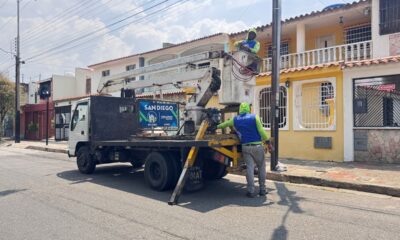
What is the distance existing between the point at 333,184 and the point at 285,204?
2.42 metres

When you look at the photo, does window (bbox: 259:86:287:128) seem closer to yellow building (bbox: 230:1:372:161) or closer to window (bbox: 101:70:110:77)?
yellow building (bbox: 230:1:372:161)

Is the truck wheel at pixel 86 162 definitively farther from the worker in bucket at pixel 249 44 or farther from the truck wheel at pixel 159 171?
the worker in bucket at pixel 249 44

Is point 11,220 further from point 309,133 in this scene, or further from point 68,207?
point 309,133

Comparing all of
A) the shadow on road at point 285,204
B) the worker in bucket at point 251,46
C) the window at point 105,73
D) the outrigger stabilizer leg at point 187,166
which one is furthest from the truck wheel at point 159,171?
the window at point 105,73

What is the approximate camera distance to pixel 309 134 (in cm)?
1269

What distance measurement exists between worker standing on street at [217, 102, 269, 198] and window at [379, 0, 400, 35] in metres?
7.74

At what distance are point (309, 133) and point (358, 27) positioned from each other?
5.47 meters

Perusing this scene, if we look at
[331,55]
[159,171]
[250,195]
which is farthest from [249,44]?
[331,55]

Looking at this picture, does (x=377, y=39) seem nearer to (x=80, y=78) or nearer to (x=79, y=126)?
(x=79, y=126)

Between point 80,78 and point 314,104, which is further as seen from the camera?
point 80,78

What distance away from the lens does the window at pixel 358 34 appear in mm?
14664

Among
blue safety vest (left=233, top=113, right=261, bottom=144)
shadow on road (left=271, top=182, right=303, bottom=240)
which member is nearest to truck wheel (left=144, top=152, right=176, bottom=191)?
blue safety vest (left=233, top=113, right=261, bottom=144)

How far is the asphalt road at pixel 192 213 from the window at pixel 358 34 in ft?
29.1

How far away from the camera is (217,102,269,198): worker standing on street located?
7250 mm
